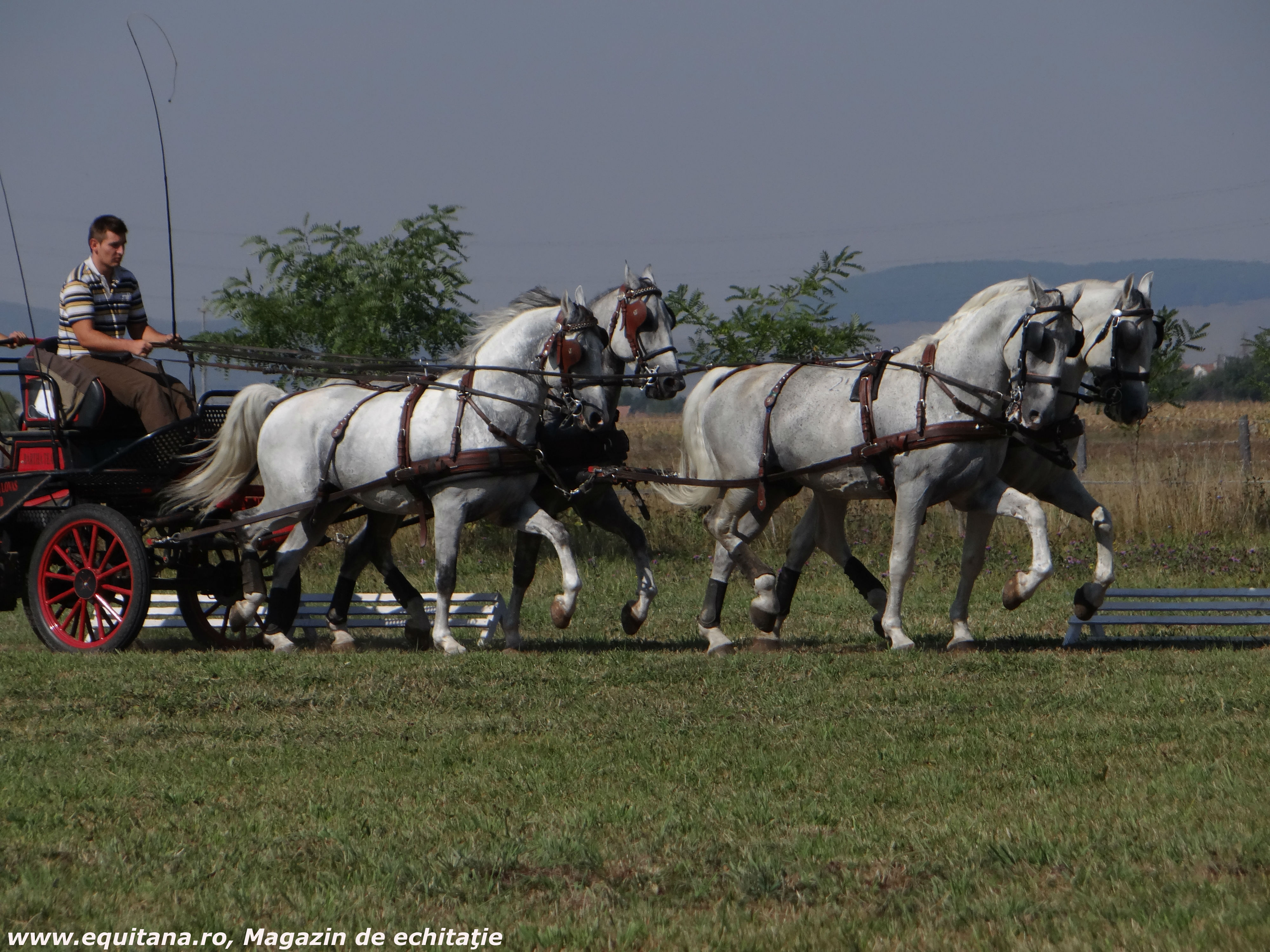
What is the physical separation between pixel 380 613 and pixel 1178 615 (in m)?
5.61

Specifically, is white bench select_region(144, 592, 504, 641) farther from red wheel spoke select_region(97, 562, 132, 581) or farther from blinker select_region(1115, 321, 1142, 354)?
blinker select_region(1115, 321, 1142, 354)

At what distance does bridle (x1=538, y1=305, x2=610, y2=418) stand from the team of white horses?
12 millimetres

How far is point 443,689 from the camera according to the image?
296 inches

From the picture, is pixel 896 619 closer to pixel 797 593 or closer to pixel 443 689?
pixel 443 689

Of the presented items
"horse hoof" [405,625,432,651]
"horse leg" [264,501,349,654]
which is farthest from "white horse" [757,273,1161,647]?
"horse leg" [264,501,349,654]

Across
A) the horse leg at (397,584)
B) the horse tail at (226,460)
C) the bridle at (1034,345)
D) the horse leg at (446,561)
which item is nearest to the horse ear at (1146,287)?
the bridle at (1034,345)

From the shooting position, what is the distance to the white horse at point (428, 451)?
8.94 meters

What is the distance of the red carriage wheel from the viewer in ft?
29.3

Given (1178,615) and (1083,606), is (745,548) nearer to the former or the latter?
(1083,606)

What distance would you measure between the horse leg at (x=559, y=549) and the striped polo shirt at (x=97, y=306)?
284cm

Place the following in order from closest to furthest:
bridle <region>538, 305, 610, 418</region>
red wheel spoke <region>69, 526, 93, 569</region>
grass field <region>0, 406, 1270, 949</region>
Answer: grass field <region>0, 406, 1270, 949</region> → bridle <region>538, 305, 610, 418</region> → red wheel spoke <region>69, 526, 93, 569</region>

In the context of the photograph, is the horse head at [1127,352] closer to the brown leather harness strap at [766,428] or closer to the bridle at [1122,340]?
the bridle at [1122,340]

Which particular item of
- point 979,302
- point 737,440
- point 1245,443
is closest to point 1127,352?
point 979,302

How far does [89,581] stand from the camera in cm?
917
